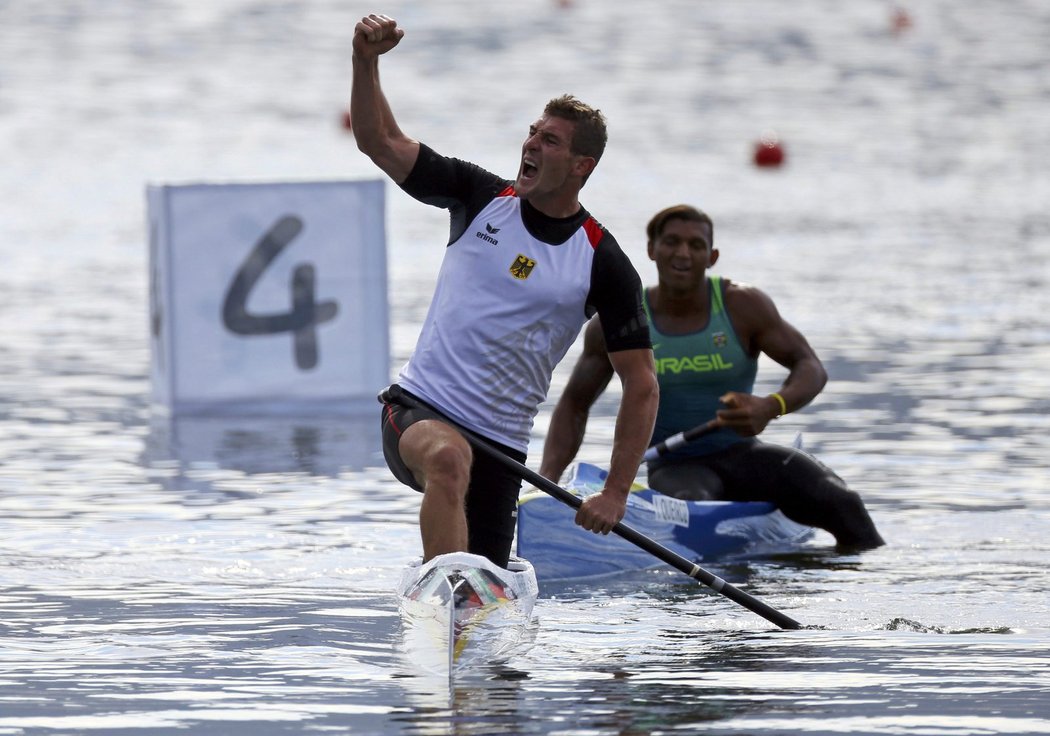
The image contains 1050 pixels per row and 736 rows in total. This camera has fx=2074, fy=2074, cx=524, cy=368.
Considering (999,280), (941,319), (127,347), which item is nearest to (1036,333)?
(941,319)

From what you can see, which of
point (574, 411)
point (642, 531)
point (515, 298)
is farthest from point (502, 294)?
point (642, 531)

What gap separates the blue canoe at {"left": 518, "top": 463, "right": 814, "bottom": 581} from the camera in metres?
8.09

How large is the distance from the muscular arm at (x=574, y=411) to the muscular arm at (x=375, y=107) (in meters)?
2.18

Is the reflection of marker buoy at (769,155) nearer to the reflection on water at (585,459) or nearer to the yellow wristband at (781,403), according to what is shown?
the reflection on water at (585,459)

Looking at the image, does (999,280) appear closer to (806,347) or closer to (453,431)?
(806,347)

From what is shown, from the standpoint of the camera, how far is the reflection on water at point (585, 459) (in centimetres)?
584

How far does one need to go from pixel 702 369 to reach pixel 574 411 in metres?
0.81

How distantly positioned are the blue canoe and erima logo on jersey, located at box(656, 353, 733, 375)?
1.95 ft

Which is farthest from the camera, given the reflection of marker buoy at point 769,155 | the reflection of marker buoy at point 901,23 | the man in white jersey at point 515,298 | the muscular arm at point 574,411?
the reflection of marker buoy at point 901,23

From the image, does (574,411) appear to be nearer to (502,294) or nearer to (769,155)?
(502,294)

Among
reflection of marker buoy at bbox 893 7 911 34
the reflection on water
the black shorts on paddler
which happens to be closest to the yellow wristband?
the reflection on water

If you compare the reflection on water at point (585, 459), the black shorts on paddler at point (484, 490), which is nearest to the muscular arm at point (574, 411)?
the reflection on water at point (585, 459)

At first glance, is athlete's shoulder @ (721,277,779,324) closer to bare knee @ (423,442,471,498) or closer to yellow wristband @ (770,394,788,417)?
yellow wristband @ (770,394,788,417)

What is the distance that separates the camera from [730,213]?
86.9 feet
